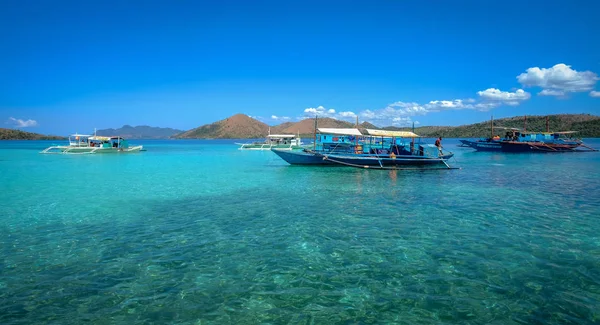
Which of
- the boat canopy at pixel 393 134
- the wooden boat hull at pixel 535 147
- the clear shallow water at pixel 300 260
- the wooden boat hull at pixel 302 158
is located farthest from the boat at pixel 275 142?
the clear shallow water at pixel 300 260

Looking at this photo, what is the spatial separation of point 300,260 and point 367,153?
89.3 ft

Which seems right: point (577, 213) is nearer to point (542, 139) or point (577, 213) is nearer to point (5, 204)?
point (5, 204)

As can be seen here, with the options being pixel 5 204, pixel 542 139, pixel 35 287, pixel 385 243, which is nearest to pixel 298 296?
pixel 385 243

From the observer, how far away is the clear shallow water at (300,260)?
6.18m

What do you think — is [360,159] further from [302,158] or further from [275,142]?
[275,142]

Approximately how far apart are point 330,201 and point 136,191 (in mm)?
11091

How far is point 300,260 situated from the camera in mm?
8695

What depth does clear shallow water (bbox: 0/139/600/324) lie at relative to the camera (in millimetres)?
6180

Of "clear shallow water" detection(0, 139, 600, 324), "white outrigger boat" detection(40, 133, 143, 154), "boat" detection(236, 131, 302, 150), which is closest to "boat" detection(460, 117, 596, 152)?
"boat" detection(236, 131, 302, 150)

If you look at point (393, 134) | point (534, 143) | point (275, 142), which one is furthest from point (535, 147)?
point (275, 142)

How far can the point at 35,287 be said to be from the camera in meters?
7.04

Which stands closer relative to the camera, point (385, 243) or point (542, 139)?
point (385, 243)

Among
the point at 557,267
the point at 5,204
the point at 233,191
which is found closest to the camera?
the point at 557,267

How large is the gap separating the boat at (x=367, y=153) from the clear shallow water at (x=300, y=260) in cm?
1546
